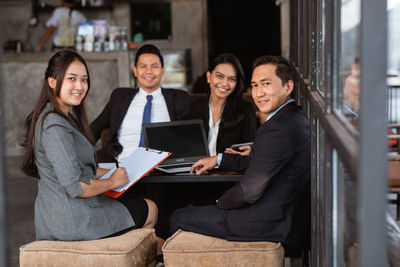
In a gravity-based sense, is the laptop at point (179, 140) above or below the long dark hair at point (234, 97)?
below

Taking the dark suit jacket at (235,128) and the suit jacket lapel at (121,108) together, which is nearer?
the dark suit jacket at (235,128)

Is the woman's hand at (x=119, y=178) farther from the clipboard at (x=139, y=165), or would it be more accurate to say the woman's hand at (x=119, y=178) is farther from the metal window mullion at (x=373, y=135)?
the metal window mullion at (x=373, y=135)

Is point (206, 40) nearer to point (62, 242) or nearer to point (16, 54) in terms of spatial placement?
point (16, 54)

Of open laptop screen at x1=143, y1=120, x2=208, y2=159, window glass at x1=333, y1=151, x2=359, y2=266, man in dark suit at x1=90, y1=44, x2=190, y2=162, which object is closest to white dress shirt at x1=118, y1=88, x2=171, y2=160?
man in dark suit at x1=90, y1=44, x2=190, y2=162

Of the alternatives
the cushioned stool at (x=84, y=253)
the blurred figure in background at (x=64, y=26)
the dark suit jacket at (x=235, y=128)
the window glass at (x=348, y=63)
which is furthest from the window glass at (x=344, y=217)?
the blurred figure in background at (x=64, y=26)

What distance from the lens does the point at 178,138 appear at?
11.3 ft

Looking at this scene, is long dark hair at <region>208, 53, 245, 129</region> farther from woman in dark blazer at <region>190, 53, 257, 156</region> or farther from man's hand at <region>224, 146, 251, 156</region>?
man's hand at <region>224, 146, 251, 156</region>

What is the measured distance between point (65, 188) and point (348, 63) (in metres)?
1.51

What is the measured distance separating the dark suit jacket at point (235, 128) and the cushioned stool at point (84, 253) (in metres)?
1.33

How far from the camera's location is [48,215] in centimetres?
274

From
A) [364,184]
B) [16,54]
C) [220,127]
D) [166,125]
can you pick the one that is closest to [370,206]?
[364,184]

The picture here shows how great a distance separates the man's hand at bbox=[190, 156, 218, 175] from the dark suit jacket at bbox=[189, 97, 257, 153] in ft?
2.23

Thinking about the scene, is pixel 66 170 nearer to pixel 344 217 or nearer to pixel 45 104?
pixel 45 104

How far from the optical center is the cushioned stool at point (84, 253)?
256cm
